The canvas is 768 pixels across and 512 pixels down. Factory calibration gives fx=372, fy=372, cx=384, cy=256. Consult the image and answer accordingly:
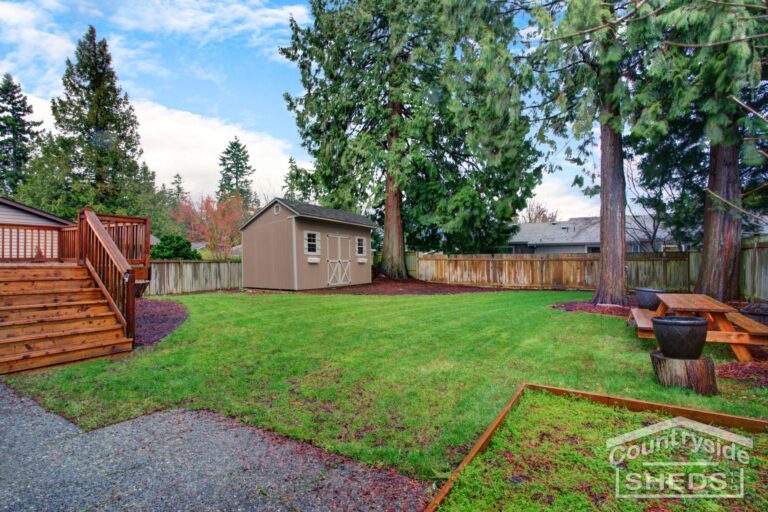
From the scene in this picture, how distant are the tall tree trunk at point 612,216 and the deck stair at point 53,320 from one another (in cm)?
957

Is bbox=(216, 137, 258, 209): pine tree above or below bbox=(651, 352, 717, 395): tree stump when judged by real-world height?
above

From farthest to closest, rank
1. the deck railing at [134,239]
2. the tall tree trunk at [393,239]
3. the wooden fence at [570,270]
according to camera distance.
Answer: the tall tree trunk at [393,239]
the wooden fence at [570,270]
the deck railing at [134,239]

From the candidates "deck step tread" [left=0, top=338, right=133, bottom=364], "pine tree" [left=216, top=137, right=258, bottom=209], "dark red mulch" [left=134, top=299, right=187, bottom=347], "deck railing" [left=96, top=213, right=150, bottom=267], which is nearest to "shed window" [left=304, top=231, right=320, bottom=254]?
"dark red mulch" [left=134, top=299, right=187, bottom=347]

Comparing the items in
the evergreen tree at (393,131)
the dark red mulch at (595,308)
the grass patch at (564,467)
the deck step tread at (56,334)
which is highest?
the evergreen tree at (393,131)

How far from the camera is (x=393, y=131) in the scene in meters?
17.0

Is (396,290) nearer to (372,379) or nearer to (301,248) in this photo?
(301,248)

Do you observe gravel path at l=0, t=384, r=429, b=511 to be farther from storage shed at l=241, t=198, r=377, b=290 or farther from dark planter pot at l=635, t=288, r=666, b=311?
storage shed at l=241, t=198, r=377, b=290

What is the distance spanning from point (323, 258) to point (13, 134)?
33.3 meters

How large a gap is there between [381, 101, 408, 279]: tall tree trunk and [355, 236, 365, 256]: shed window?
4.37 ft

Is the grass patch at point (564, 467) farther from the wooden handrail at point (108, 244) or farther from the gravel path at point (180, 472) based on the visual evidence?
the wooden handrail at point (108, 244)

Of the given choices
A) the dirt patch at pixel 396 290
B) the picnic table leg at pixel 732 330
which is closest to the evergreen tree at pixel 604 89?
the picnic table leg at pixel 732 330

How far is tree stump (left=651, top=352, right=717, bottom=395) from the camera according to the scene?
11.1ft

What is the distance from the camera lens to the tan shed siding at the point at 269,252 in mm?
13898

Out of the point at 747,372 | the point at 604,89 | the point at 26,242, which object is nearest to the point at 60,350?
the point at 747,372
